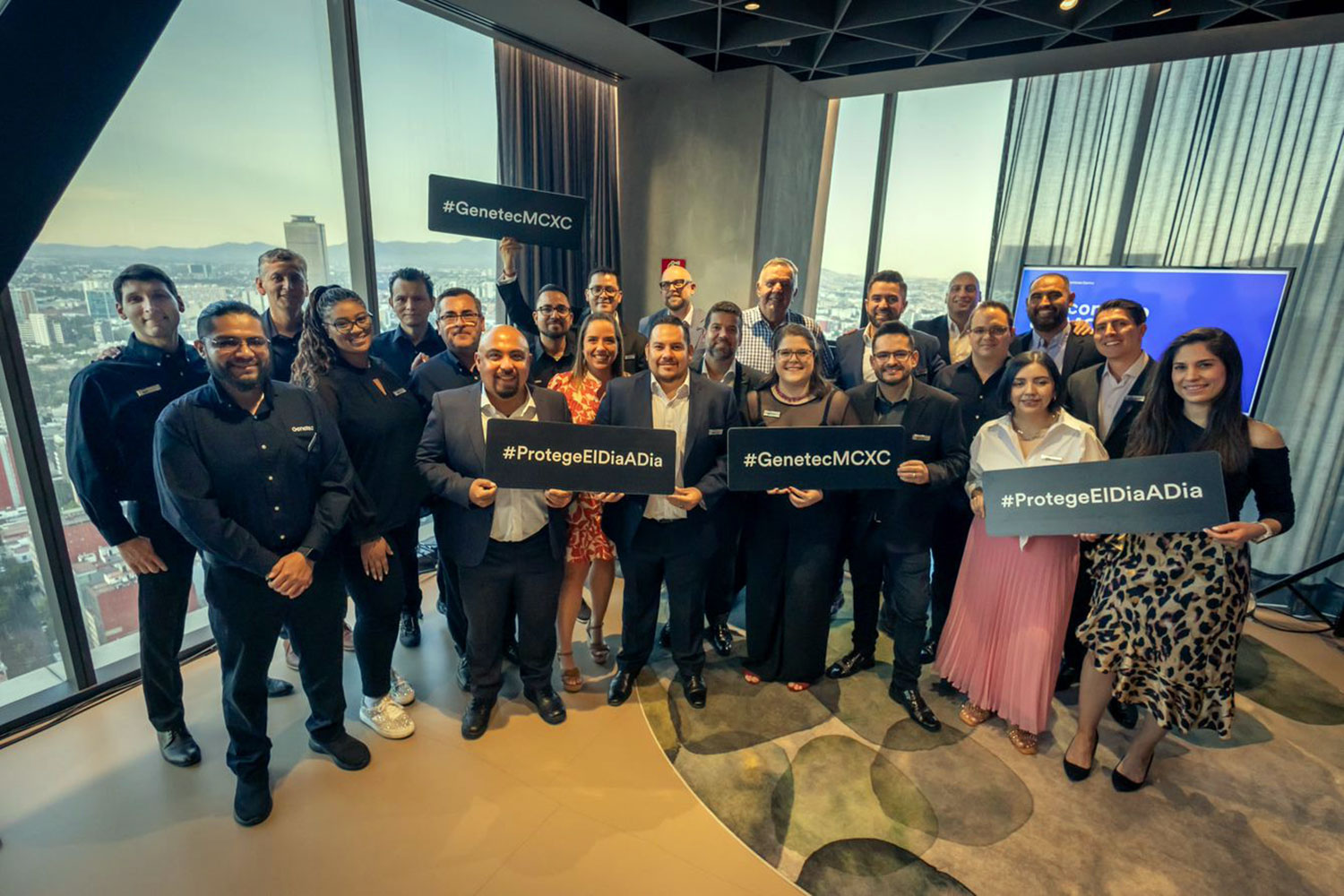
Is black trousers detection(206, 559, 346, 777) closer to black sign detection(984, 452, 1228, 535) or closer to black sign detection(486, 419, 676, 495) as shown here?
black sign detection(486, 419, 676, 495)

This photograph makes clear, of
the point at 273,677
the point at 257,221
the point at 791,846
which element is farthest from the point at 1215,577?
the point at 257,221

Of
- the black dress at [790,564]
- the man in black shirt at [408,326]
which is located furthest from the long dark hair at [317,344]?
the black dress at [790,564]

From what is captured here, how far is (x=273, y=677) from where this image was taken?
121 inches

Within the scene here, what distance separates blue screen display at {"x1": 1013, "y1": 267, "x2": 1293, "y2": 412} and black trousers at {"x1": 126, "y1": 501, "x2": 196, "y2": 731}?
4904 millimetres

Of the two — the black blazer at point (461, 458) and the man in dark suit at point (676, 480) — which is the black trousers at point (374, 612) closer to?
the black blazer at point (461, 458)

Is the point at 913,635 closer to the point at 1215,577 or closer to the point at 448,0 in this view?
the point at 1215,577

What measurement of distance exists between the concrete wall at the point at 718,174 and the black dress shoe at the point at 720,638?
302 centimetres

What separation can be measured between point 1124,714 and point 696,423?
2.49 metres

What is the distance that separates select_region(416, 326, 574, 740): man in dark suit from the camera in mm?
2418

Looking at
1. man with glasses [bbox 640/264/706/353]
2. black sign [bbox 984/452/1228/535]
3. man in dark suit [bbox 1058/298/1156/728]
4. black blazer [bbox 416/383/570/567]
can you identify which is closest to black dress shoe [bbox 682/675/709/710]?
black blazer [bbox 416/383/570/567]

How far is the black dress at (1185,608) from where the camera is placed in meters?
2.16

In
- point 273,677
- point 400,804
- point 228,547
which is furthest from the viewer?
point 273,677

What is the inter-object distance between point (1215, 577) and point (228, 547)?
10.8ft

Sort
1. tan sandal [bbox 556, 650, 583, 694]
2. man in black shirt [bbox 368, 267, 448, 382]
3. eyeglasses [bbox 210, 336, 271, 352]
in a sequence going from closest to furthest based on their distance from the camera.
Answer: eyeglasses [bbox 210, 336, 271, 352]
tan sandal [bbox 556, 650, 583, 694]
man in black shirt [bbox 368, 267, 448, 382]
